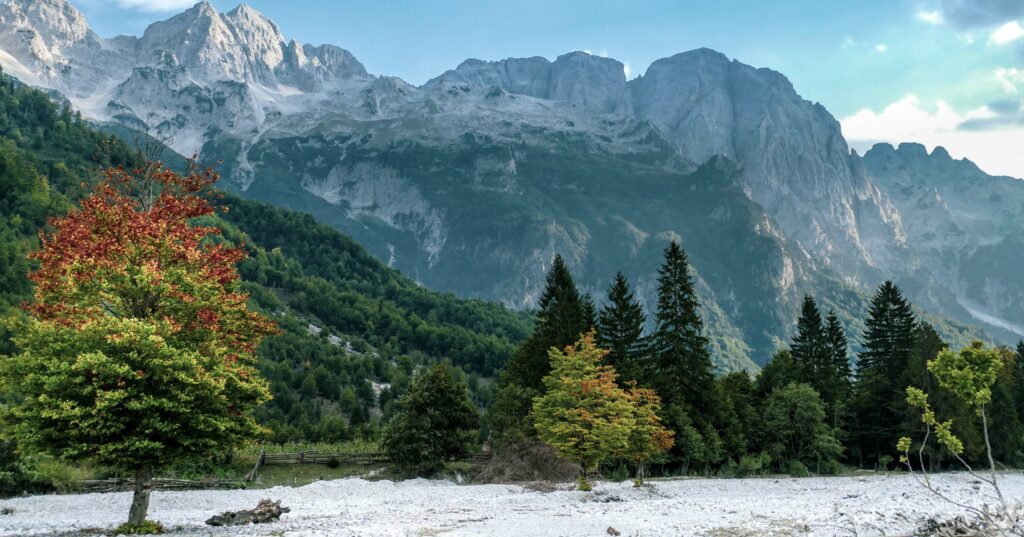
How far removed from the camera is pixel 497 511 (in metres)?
33.7

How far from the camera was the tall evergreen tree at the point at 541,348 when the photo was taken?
63.2m

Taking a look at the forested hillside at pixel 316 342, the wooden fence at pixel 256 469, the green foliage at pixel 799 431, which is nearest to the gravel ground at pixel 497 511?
the wooden fence at pixel 256 469

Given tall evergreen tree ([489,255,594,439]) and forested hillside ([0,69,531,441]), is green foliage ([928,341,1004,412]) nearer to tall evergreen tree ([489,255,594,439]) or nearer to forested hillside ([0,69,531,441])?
tall evergreen tree ([489,255,594,439])

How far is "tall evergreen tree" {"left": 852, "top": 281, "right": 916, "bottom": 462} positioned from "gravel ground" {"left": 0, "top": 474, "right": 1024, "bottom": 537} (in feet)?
108

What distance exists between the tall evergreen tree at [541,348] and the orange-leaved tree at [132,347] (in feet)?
129

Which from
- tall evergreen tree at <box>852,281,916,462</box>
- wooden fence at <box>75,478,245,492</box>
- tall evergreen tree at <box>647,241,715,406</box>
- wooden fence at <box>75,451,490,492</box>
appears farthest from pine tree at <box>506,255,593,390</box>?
tall evergreen tree at <box>852,281,916,462</box>

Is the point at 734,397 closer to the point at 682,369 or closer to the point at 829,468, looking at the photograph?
the point at 682,369

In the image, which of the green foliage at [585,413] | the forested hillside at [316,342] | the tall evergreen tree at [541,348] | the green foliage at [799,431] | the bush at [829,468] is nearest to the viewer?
the green foliage at [585,413]

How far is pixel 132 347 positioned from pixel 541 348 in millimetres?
50841

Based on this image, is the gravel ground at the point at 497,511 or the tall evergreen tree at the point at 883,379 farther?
the tall evergreen tree at the point at 883,379

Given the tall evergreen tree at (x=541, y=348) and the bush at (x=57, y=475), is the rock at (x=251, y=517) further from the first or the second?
the tall evergreen tree at (x=541, y=348)

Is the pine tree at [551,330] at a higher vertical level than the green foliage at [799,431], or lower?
higher

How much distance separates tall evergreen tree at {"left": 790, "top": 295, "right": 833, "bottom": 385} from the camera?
298 ft

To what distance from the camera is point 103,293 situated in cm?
2289
